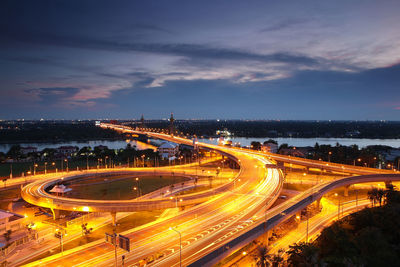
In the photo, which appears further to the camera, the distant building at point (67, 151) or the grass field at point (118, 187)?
the distant building at point (67, 151)

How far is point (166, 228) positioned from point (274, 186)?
21648 millimetres

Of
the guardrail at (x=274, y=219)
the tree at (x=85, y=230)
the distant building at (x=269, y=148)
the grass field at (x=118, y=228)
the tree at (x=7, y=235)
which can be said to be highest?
the distant building at (x=269, y=148)

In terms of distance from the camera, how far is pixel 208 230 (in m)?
27.0

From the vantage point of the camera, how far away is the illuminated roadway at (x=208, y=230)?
72.4 feet

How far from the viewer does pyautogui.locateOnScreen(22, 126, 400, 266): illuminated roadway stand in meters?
22.1

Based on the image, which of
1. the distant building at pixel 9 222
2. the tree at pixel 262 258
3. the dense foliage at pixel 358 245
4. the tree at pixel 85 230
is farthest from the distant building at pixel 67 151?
the dense foliage at pixel 358 245

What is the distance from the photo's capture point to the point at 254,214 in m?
31.5

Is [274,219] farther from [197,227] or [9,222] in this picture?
[9,222]

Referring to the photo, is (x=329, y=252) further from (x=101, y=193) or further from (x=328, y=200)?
(x=101, y=193)

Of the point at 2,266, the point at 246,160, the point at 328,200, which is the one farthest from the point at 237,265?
the point at 246,160

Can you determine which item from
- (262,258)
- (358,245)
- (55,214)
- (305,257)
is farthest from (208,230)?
(55,214)

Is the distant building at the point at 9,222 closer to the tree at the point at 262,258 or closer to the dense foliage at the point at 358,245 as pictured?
the tree at the point at 262,258

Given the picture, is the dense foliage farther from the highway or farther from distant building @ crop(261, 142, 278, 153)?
distant building @ crop(261, 142, 278, 153)

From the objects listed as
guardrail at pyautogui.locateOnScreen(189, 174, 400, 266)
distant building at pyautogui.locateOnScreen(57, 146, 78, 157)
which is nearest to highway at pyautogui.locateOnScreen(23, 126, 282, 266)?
guardrail at pyautogui.locateOnScreen(189, 174, 400, 266)
